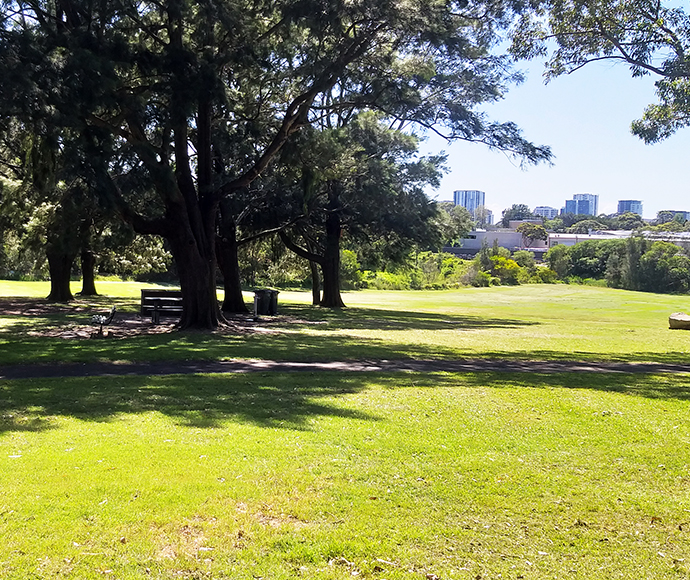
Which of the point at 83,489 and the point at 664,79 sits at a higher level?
the point at 664,79

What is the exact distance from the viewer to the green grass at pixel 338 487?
450cm

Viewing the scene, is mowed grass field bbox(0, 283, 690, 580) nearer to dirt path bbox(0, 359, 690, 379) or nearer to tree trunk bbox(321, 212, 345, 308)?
dirt path bbox(0, 359, 690, 379)

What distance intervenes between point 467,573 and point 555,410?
5.27 m

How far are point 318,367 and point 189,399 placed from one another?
4.10 meters

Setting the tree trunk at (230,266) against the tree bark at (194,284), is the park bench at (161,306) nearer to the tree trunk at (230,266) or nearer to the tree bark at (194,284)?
the tree bark at (194,284)

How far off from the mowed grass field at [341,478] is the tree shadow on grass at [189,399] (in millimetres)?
55

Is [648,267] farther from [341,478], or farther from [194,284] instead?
[341,478]

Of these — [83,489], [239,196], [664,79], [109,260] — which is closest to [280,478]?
[83,489]

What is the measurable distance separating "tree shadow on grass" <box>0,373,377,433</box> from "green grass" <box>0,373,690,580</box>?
62mm

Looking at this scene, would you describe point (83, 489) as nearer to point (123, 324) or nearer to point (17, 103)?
point (17, 103)

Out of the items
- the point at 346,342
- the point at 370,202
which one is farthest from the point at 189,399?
the point at 370,202

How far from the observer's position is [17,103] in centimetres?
1343

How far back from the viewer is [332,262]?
34938mm

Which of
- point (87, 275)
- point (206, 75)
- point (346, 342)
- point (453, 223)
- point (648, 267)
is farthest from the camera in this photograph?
point (648, 267)
